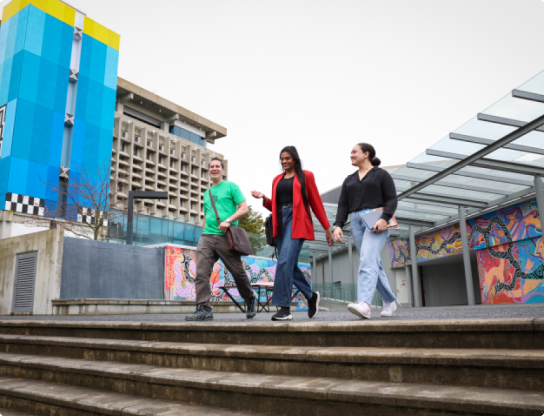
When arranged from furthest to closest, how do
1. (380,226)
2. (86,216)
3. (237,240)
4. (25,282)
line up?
1. (86,216)
2. (25,282)
3. (237,240)
4. (380,226)

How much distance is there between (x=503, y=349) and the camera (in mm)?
2422

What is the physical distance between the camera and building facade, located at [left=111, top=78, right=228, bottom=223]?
50.3 metres

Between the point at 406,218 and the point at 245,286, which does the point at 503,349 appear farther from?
the point at 406,218

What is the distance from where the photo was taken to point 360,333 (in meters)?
2.95

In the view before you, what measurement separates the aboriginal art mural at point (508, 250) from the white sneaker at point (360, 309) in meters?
12.2

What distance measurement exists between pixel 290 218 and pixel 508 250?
43.4 feet

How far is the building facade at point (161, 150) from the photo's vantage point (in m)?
50.3

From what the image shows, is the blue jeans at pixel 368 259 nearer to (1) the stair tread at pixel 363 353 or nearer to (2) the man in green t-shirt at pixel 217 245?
(1) the stair tread at pixel 363 353

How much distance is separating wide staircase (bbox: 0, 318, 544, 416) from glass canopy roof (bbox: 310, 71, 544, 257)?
7.44 m

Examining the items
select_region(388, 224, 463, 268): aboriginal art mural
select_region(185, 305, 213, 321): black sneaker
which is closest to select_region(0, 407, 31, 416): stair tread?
select_region(185, 305, 213, 321): black sneaker

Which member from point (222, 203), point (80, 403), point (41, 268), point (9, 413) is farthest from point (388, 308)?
point (41, 268)

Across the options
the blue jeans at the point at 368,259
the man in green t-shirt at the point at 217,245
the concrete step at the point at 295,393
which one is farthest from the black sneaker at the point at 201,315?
the blue jeans at the point at 368,259

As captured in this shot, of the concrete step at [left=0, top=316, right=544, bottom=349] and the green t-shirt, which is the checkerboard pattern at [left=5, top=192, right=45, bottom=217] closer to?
the green t-shirt

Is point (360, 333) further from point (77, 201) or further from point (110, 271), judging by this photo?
point (77, 201)
